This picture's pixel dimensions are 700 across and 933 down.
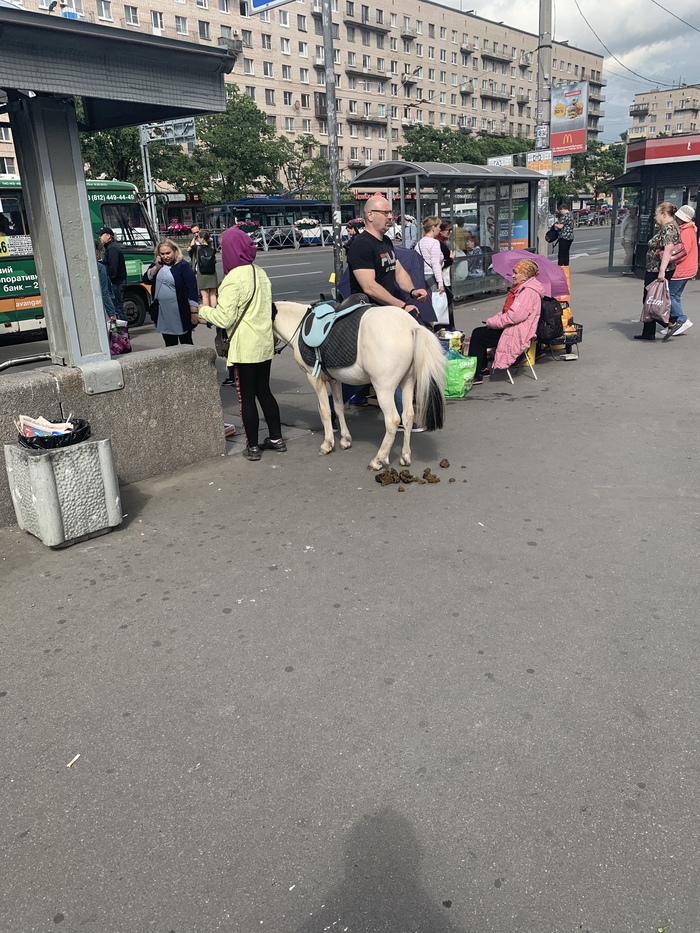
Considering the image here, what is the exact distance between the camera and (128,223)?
15.1 meters

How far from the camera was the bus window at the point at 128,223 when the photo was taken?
14734 mm

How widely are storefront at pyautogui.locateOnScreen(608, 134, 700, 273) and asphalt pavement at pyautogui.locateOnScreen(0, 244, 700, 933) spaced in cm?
1566

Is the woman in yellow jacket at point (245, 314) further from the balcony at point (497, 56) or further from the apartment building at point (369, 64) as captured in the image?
the balcony at point (497, 56)

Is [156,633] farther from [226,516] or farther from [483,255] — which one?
[483,255]

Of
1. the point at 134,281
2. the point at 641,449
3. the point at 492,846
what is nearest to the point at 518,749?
the point at 492,846

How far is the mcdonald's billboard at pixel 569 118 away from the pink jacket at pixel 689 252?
6.32m

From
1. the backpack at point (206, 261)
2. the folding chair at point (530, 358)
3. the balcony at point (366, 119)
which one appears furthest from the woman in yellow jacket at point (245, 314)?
the balcony at point (366, 119)

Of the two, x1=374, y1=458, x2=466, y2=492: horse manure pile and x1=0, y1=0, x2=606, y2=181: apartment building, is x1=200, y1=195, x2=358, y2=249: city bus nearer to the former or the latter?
x1=0, y1=0, x2=606, y2=181: apartment building

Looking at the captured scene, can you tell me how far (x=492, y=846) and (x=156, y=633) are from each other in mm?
2029

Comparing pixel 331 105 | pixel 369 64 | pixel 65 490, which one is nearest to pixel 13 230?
pixel 331 105

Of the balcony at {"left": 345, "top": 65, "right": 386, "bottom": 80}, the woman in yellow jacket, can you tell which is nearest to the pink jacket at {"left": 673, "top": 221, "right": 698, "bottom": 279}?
the woman in yellow jacket

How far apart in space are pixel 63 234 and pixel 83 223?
18 cm

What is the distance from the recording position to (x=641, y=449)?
6.24 m

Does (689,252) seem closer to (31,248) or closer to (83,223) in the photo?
(83,223)
